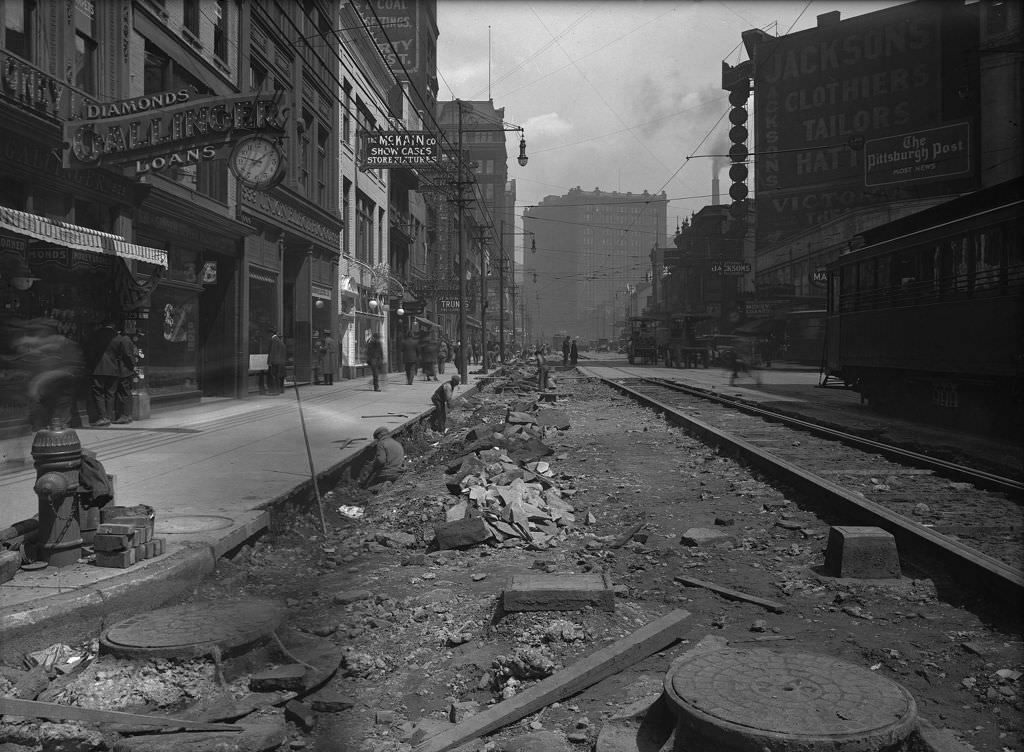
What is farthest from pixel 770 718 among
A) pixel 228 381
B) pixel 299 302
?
pixel 299 302

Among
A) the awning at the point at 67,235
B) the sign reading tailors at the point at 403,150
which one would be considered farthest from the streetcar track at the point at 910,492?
the sign reading tailors at the point at 403,150

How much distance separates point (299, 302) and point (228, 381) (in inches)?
260

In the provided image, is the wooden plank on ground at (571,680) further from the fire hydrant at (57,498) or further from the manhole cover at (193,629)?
the fire hydrant at (57,498)

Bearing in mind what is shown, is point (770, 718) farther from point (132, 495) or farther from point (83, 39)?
point (83, 39)

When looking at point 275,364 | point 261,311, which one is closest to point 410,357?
point 261,311

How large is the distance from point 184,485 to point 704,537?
527 cm

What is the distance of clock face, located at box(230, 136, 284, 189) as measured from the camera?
42.3 feet

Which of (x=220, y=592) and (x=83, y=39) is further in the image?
(x=83, y=39)

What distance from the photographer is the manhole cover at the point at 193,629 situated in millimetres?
4055

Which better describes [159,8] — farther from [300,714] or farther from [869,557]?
[869,557]

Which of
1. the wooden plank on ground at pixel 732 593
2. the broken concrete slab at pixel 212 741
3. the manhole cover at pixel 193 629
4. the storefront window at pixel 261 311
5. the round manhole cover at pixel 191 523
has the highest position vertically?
the storefront window at pixel 261 311

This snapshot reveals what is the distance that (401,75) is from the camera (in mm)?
45969

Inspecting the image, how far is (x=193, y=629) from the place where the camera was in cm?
433

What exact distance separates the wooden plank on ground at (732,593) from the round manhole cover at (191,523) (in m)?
3.58
